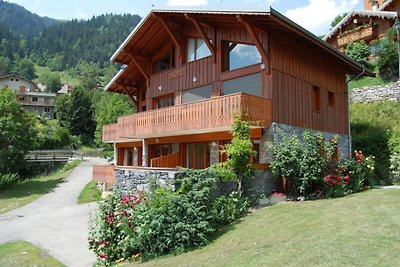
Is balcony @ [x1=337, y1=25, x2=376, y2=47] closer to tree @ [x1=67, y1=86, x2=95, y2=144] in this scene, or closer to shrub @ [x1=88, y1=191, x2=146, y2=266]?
shrub @ [x1=88, y1=191, x2=146, y2=266]

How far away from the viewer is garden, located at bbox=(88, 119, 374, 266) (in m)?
10.1

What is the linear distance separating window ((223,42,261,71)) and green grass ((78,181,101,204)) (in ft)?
41.8

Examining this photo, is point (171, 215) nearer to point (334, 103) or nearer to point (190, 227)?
point (190, 227)

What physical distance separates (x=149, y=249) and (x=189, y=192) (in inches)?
80.5

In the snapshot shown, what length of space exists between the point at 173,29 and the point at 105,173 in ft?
34.3

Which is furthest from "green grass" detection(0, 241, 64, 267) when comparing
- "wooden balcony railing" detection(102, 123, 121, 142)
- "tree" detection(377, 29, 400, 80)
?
"tree" detection(377, 29, 400, 80)

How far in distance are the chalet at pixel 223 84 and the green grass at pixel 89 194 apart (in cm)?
289

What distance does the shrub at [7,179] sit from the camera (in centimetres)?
3438

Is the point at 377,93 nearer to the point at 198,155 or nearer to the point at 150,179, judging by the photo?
the point at 198,155

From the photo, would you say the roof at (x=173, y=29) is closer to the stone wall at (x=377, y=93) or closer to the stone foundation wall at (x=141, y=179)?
the stone wall at (x=377, y=93)

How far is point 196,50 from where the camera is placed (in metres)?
18.8

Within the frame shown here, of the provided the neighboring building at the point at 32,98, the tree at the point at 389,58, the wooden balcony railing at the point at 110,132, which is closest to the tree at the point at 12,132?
the wooden balcony railing at the point at 110,132

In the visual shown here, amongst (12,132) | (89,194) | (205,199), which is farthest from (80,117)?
(205,199)

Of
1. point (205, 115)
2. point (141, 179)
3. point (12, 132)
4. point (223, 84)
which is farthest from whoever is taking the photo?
point (12, 132)
